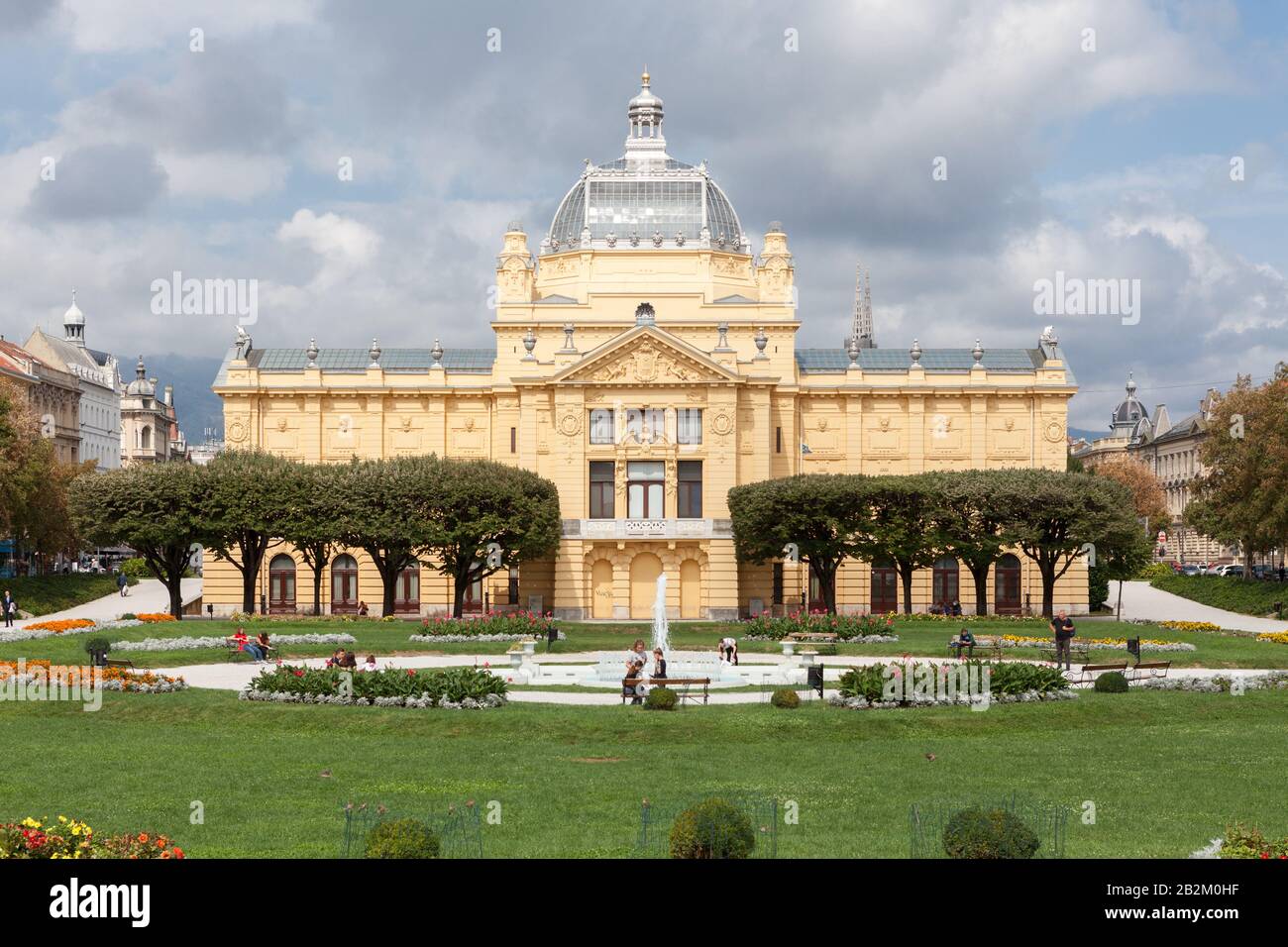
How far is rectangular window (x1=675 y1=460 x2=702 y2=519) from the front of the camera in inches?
3371

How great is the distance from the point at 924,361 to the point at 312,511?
40.8 metres

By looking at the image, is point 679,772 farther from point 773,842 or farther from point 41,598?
point 41,598

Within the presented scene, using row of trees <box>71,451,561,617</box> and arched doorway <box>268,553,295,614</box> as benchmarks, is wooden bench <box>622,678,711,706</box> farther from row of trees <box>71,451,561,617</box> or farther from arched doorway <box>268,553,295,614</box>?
arched doorway <box>268,553,295,614</box>

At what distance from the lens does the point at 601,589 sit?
84.8m

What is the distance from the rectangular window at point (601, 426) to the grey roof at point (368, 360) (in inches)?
412

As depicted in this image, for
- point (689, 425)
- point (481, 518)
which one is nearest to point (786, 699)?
point (481, 518)

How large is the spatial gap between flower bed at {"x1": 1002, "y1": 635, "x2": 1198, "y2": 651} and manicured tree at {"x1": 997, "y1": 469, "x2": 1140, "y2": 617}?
1677 centimetres

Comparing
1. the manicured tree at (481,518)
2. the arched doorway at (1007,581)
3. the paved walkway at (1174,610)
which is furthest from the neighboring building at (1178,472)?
the manicured tree at (481,518)

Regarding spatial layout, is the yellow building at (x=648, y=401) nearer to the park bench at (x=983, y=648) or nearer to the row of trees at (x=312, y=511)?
the row of trees at (x=312, y=511)

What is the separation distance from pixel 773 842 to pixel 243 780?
11.5 meters

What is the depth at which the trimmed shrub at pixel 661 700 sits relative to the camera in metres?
35.5
